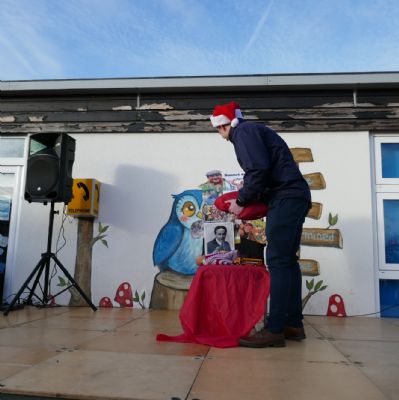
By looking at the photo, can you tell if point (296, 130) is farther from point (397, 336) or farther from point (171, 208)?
point (397, 336)

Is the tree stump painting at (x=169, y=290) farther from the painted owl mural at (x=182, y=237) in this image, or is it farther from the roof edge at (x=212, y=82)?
the roof edge at (x=212, y=82)

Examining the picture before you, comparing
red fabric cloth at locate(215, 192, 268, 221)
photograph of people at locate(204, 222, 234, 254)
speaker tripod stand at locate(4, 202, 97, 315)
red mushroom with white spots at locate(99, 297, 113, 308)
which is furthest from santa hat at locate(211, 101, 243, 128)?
red mushroom with white spots at locate(99, 297, 113, 308)

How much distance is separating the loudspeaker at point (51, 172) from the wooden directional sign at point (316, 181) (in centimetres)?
246

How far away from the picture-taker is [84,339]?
2494 mm

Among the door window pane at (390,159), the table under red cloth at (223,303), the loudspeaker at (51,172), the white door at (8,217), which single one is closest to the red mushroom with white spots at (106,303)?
the white door at (8,217)

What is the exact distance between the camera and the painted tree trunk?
4434 millimetres

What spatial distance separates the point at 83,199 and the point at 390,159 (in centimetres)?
334

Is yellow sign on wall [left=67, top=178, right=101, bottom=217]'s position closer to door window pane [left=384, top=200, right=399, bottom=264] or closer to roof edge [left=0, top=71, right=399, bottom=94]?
roof edge [left=0, top=71, right=399, bottom=94]

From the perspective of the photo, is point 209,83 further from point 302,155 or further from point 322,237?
point 322,237

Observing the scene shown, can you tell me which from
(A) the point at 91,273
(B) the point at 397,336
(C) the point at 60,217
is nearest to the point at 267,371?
(B) the point at 397,336

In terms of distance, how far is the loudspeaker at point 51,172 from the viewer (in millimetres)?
3898

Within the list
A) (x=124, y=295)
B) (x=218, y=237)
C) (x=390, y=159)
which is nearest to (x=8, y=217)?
(x=124, y=295)

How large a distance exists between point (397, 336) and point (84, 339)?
215 centimetres

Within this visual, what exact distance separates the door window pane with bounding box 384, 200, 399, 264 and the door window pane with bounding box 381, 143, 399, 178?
0.31 metres
